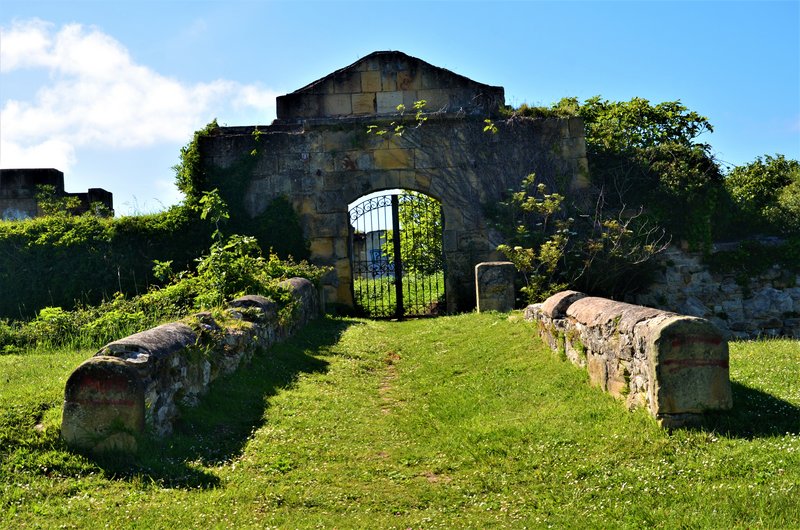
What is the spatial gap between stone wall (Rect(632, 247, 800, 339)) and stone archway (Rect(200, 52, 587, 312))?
8.37ft

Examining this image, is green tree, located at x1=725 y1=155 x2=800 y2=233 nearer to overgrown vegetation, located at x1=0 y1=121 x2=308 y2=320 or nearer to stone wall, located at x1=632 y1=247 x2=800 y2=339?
stone wall, located at x1=632 y1=247 x2=800 y2=339

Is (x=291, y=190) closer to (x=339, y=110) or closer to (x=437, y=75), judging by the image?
(x=339, y=110)

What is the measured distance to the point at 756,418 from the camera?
208 inches

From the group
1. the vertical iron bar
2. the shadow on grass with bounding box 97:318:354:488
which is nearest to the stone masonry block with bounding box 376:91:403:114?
the vertical iron bar

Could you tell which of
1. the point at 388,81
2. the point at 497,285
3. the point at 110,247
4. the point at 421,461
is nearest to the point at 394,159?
the point at 388,81

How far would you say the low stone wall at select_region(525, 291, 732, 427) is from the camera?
5.30m

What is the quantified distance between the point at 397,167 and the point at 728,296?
7040 millimetres

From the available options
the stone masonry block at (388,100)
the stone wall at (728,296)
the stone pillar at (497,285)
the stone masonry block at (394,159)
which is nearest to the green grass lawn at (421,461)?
the stone pillar at (497,285)

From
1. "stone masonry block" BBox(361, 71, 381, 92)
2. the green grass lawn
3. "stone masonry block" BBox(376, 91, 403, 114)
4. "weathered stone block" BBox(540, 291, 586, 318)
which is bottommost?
the green grass lawn

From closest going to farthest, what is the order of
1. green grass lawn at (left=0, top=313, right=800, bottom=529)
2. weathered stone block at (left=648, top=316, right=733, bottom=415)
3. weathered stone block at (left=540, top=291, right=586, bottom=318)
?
green grass lawn at (left=0, top=313, right=800, bottom=529)
weathered stone block at (left=648, top=316, right=733, bottom=415)
weathered stone block at (left=540, top=291, right=586, bottom=318)

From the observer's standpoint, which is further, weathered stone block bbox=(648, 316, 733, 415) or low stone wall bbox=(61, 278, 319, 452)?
weathered stone block bbox=(648, 316, 733, 415)

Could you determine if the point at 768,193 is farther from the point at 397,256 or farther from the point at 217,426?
the point at 217,426

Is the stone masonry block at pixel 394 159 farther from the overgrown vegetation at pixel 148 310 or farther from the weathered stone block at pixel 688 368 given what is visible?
the weathered stone block at pixel 688 368

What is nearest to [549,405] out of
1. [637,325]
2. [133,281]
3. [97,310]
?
[637,325]
